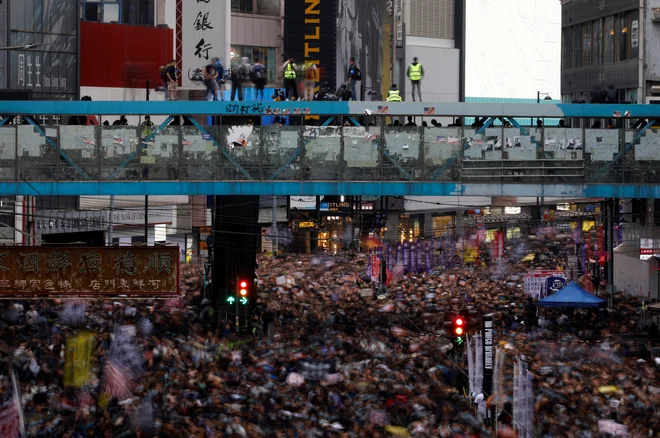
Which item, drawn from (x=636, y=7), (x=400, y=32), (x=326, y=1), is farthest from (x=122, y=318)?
(x=400, y=32)

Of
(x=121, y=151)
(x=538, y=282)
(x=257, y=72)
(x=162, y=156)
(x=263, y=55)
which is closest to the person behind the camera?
(x=121, y=151)

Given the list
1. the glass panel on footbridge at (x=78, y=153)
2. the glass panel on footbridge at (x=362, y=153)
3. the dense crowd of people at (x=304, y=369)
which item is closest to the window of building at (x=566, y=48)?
the dense crowd of people at (x=304, y=369)

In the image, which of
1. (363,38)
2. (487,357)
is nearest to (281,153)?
(487,357)

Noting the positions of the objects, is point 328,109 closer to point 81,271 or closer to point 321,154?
point 321,154

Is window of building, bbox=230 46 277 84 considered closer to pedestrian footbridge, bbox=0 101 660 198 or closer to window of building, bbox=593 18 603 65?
window of building, bbox=593 18 603 65

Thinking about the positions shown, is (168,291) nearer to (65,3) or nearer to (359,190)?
(359,190)

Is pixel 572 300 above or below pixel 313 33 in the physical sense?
below

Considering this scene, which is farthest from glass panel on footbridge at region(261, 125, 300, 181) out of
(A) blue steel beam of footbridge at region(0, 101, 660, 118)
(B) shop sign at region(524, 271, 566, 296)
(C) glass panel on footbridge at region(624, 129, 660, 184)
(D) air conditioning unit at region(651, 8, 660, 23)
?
(D) air conditioning unit at region(651, 8, 660, 23)

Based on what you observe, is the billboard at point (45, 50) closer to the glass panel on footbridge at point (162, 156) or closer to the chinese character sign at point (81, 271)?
the glass panel on footbridge at point (162, 156)
